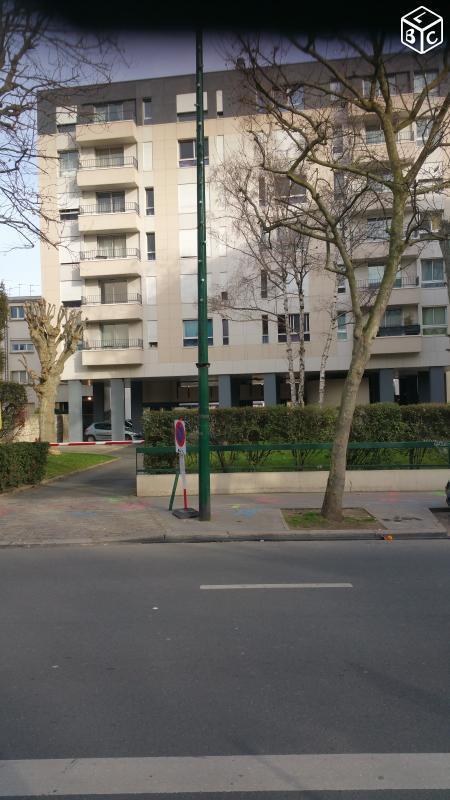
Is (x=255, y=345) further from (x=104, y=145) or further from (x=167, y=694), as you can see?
(x=167, y=694)

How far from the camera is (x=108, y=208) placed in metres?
38.1

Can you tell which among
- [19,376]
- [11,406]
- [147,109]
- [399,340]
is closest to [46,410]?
[11,406]

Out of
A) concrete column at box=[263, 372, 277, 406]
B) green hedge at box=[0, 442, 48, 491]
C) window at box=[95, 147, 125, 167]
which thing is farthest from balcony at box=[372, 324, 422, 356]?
green hedge at box=[0, 442, 48, 491]

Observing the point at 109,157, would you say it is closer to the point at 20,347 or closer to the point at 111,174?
the point at 111,174

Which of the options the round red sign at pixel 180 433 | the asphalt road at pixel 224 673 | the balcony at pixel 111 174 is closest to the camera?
the asphalt road at pixel 224 673

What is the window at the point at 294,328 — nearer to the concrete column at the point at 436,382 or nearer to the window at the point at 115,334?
the concrete column at the point at 436,382

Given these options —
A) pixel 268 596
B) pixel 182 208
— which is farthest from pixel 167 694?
pixel 182 208

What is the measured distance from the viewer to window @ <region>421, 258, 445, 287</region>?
118 feet

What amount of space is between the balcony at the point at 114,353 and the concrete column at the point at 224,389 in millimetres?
5103

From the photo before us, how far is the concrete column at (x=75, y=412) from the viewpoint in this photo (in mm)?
39594

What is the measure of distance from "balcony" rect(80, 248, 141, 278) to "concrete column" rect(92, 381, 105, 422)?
30.5ft

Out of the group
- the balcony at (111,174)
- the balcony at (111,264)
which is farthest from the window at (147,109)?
the balcony at (111,264)

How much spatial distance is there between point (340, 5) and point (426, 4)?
3.34 feet

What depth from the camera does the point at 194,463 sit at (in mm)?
14367
